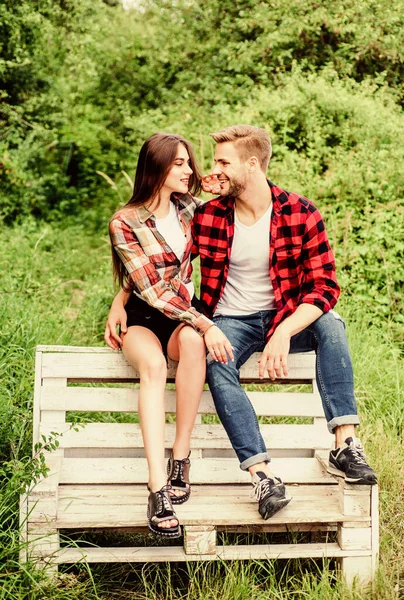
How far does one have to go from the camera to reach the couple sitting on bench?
2777 mm

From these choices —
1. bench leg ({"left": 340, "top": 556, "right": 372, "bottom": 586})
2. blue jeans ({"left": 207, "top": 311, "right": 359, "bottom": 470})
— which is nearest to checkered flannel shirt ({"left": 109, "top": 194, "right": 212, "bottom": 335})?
blue jeans ({"left": 207, "top": 311, "right": 359, "bottom": 470})

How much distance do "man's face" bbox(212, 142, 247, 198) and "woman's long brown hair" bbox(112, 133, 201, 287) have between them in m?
0.13

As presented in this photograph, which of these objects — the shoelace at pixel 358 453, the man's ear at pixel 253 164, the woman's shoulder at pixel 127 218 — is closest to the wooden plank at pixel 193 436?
the shoelace at pixel 358 453

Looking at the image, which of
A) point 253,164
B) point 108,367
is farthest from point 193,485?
point 253,164

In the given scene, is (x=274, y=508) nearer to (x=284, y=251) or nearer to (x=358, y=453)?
(x=358, y=453)

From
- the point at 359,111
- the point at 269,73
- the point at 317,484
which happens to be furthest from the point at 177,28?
the point at 317,484

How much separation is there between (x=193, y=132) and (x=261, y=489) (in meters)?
6.38

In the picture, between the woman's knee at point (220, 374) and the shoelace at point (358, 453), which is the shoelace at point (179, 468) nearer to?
the woman's knee at point (220, 374)

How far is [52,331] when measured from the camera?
14.6 ft

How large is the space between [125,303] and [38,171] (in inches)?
299

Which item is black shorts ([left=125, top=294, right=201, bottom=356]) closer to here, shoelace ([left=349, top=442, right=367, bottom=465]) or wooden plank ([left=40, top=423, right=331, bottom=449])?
wooden plank ([left=40, top=423, right=331, bottom=449])

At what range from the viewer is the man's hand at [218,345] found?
2828 millimetres

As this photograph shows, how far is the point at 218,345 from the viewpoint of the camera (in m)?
2.83

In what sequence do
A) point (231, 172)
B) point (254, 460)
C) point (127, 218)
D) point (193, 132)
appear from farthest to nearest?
point (193, 132), point (231, 172), point (127, 218), point (254, 460)
